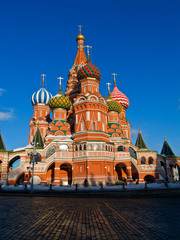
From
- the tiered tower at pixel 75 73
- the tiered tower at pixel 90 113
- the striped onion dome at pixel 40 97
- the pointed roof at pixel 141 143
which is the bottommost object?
the pointed roof at pixel 141 143

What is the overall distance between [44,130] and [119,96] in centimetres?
1930

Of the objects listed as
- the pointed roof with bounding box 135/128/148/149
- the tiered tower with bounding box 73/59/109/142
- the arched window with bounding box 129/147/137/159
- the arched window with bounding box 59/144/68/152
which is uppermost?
the tiered tower with bounding box 73/59/109/142

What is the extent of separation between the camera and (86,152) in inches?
1163

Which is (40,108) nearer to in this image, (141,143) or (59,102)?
(59,102)

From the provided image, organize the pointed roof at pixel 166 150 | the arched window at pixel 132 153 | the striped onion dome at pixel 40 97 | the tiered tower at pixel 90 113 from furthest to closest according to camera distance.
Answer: the striped onion dome at pixel 40 97 < the pointed roof at pixel 166 150 < the arched window at pixel 132 153 < the tiered tower at pixel 90 113

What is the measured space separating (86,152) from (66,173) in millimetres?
6506

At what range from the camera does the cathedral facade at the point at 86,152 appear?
29.8 meters

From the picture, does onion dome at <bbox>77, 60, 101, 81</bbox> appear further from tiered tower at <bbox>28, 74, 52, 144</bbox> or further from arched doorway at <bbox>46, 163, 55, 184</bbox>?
arched doorway at <bbox>46, 163, 55, 184</bbox>

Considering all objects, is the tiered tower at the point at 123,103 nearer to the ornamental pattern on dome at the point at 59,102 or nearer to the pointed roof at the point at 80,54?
the pointed roof at the point at 80,54

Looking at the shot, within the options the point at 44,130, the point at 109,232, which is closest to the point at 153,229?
the point at 109,232

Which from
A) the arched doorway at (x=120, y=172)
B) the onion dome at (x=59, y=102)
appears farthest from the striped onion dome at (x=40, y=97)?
the arched doorway at (x=120, y=172)

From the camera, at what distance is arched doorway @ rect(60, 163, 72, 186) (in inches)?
1292

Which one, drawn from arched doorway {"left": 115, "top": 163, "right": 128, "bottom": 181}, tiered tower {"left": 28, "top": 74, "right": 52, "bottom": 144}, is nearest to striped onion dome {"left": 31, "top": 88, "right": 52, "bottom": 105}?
tiered tower {"left": 28, "top": 74, "right": 52, "bottom": 144}

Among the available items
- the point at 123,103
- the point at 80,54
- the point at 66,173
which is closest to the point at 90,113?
the point at 66,173
